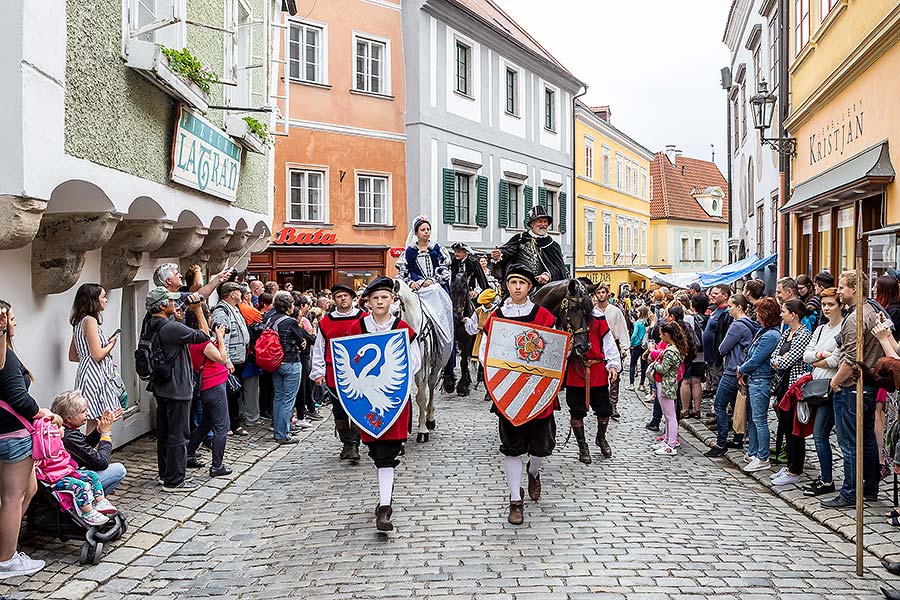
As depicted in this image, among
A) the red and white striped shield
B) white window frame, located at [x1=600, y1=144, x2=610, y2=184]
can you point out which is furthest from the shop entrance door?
white window frame, located at [x1=600, y1=144, x2=610, y2=184]

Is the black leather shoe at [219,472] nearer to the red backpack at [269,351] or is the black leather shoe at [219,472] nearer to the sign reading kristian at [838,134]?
the red backpack at [269,351]

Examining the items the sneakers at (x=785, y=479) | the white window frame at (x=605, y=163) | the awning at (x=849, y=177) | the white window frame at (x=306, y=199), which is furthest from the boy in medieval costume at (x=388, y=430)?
the white window frame at (x=605, y=163)

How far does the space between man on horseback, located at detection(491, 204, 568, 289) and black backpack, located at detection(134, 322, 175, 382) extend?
449 cm

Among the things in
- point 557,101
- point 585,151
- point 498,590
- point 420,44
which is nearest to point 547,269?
point 498,590

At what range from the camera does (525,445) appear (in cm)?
678

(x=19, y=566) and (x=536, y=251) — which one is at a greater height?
(x=536, y=251)

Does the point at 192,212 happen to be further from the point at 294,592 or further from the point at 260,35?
the point at 294,592

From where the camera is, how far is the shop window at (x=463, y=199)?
84.5ft

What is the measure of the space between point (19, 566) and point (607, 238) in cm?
3808

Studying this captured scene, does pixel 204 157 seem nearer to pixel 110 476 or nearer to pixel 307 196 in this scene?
pixel 110 476

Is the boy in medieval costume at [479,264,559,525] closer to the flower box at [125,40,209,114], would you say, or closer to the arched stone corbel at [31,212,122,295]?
the arched stone corbel at [31,212,122,295]

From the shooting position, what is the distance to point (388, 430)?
6.62 meters

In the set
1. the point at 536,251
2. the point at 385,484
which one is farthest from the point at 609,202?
Answer: the point at 385,484

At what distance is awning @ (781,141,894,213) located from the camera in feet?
34.7
